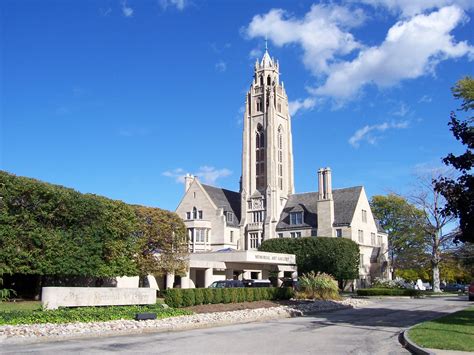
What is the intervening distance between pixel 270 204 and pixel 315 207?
6.41m

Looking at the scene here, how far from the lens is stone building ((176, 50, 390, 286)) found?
70000 mm

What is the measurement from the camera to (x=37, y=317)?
18.9 meters

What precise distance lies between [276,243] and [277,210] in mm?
8877

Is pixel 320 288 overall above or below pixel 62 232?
below

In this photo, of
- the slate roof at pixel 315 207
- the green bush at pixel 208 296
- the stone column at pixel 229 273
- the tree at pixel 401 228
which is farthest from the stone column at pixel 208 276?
the tree at pixel 401 228

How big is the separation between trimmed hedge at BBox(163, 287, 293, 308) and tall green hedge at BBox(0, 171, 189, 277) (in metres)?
7.56

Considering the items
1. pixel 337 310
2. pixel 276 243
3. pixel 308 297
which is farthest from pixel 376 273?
pixel 337 310

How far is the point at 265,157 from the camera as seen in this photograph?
254ft

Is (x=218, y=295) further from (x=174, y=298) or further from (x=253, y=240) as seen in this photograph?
(x=253, y=240)

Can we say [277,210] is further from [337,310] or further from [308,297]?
[337,310]

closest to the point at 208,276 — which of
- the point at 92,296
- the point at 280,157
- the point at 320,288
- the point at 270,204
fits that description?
the point at 320,288

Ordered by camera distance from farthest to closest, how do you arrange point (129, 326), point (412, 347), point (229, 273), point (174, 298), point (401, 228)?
point (401, 228), point (229, 273), point (174, 298), point (129, 326), point (412, 347)

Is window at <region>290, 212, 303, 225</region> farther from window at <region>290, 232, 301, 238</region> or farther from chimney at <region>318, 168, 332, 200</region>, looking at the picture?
chimney at <region>318, 168, 332, 200</region>

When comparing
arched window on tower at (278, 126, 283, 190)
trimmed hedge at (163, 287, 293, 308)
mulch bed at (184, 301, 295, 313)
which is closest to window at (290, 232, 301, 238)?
arched window on tower at (278, 126, 283, 190)
